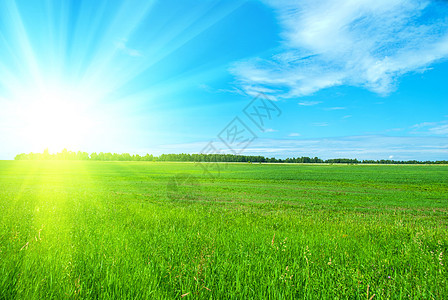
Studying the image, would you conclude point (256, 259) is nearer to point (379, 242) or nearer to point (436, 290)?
point (436, 290)

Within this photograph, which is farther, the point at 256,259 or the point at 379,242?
the point at 379,242

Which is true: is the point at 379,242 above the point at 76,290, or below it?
below

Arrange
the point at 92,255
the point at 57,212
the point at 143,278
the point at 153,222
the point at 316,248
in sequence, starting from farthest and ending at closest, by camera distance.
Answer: the point at 57,212 → the point at 153,222 → the point at 316,248 → the point at 92,255 → the point at 143,278

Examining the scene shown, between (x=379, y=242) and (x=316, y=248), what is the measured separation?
209 centimetres

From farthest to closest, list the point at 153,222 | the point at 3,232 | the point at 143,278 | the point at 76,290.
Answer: the point at 153,222
the point at 3,232
the point at 143,278
the point at 76,290

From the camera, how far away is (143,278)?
294cm

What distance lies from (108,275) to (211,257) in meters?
1.50

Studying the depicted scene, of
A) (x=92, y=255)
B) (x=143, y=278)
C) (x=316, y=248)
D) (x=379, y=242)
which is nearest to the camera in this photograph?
(x=143, y=278)

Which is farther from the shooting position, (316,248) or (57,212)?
(57,212)

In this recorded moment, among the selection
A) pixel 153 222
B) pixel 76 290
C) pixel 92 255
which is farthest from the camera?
pixel 153 222

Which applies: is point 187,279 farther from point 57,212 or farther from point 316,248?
point 57,212

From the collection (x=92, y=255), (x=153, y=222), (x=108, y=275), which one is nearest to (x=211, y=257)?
(x=108, y=275)

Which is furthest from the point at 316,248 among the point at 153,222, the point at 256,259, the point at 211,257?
the point at 153,222

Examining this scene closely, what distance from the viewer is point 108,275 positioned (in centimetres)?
304
